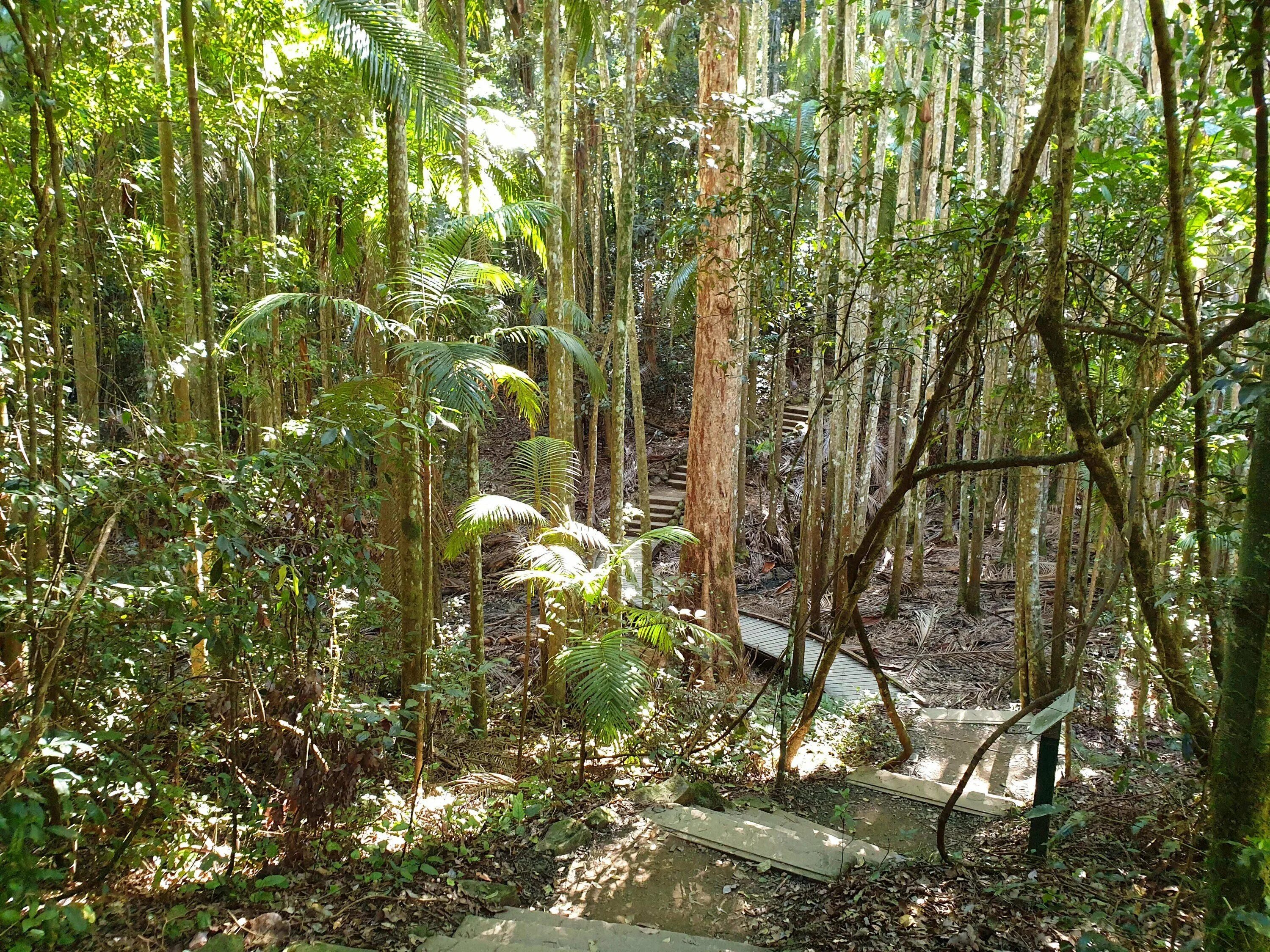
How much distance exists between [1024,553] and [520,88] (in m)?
12.1

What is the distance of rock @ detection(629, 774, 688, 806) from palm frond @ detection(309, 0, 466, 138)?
4.37m

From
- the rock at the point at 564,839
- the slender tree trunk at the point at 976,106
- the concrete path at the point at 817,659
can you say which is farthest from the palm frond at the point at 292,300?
the slender tree trunk at the point at 976,106

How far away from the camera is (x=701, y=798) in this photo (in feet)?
15.1

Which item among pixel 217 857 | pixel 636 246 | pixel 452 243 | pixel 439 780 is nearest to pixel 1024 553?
pixel 439 780

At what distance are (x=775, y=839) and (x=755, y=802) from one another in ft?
2.45

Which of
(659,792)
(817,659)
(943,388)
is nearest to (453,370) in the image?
(943,388)

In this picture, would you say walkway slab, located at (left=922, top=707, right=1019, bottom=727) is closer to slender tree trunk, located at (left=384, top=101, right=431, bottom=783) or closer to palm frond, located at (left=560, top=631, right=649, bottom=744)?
palm frond, located at (left=560, top=631, right=649, bottom=744)

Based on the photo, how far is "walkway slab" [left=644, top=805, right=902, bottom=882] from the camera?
371 centimetres

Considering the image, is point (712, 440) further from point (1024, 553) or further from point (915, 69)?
point (915, 69)

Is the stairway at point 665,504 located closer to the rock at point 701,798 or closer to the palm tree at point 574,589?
the palm tree at point 574,589

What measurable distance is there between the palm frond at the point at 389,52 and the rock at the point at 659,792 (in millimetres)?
4372

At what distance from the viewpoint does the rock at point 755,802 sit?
184 inches

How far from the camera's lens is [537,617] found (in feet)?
34.9

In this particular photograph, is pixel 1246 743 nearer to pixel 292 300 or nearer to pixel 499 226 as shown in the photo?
pixel 292 300
